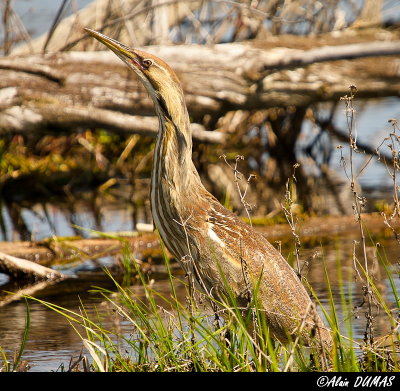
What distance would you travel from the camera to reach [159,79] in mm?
4125

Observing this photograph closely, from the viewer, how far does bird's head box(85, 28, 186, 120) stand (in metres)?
4.10

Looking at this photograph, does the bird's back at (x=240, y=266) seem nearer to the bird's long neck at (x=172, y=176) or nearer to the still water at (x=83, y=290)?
the bird's long neck at (x=172, y=176)

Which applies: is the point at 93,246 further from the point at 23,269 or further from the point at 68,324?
the point at 68,324

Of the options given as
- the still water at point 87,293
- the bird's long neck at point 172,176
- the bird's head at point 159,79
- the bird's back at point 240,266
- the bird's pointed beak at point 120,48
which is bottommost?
the still water at point 87,293

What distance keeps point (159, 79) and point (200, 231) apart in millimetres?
722

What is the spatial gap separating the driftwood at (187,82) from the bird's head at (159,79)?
3099mm

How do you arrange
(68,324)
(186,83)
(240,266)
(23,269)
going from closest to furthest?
(240,266), (68,324), (23,269), (186,83)

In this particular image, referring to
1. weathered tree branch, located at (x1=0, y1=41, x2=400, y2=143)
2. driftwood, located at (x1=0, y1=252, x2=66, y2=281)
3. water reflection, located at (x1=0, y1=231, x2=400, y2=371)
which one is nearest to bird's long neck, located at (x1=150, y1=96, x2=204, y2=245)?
water reflection, located at (x1=0, y1=231, x2=400, y2=371)

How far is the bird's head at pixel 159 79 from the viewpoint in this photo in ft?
13.4

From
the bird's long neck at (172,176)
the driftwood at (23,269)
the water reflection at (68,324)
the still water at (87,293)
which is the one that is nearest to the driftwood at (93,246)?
the still water at (87,293)

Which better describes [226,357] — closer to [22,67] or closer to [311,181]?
[22,67]

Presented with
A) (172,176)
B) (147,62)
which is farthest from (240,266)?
(147,62)
